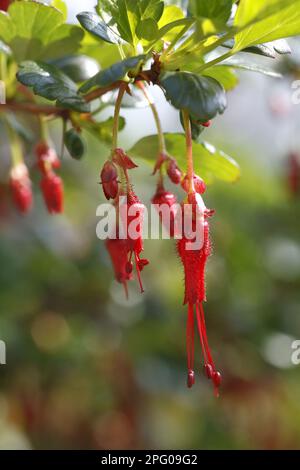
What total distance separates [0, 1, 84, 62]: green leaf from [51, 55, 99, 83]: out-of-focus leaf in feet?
0.14

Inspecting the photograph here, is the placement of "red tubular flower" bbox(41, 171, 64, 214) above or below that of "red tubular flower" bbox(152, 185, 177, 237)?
above

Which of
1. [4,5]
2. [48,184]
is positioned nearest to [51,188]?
[48,184]

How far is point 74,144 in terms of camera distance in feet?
3.62

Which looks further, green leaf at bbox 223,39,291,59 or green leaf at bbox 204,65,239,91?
green leaf at bbox 204,65,239,91

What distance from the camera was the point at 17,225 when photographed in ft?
9.48

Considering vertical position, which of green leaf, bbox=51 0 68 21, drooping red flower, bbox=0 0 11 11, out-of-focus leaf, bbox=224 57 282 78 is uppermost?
drooping red flower, bbox=0 0 11 11

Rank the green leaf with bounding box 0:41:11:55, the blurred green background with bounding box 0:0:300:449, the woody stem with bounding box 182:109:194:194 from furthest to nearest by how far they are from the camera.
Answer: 1. the blurred green background with bounding box 0:0:300:449
2. the green leaf with bounding box 0:41:11:55
3. the woody stem with bounding box 182:109:194:194

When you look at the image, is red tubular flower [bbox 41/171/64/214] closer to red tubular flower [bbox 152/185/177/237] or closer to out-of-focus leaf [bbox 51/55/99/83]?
out-of-focus leaf [bbox 51/55/99/83]

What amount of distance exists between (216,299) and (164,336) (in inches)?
9.0

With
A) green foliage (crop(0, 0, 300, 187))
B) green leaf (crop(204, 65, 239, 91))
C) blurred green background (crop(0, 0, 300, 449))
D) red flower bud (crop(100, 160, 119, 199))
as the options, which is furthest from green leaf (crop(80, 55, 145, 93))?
blurred green background (crop(0, 0, 300, 449))

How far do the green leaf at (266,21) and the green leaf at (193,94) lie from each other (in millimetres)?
80

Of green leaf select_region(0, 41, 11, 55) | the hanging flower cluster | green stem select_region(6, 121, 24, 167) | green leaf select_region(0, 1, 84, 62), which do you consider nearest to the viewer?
green leaf select_region(0, 1, 84, 62)

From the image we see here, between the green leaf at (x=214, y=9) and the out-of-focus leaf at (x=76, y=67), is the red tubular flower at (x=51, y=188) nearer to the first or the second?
the out-of-focus leaf at (x=76, y=67)

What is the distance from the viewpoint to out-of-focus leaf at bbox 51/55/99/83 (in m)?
1.18
